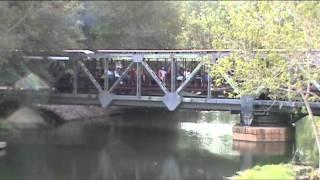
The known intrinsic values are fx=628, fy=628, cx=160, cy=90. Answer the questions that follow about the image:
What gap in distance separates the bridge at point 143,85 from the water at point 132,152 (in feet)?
5.90

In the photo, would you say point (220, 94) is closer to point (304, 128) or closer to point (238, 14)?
point (304, 128)

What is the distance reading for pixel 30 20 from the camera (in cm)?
3634

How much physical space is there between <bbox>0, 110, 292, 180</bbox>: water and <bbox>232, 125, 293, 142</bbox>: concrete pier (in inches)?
28.8

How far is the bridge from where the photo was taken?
3259cm

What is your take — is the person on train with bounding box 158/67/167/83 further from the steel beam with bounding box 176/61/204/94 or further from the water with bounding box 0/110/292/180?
the steel beam with bounding box 176/61/204/94

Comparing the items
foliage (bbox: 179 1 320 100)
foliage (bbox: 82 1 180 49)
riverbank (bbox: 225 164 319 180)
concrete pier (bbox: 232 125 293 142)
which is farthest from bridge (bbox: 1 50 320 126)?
foliage (bbox: 179 1 320 100)

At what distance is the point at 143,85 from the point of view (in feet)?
123

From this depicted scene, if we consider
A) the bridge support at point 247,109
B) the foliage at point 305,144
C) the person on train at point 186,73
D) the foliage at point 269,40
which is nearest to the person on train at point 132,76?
the person on train at point 186,73

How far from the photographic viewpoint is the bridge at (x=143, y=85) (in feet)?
107

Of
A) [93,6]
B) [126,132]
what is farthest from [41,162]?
[93,6]

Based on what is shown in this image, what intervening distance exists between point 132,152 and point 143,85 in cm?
910

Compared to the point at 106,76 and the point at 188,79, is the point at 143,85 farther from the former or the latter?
the point at 188,79

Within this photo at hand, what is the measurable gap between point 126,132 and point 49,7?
868cm

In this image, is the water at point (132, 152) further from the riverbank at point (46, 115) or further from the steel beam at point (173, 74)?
the steel beam at point (173, 74)
